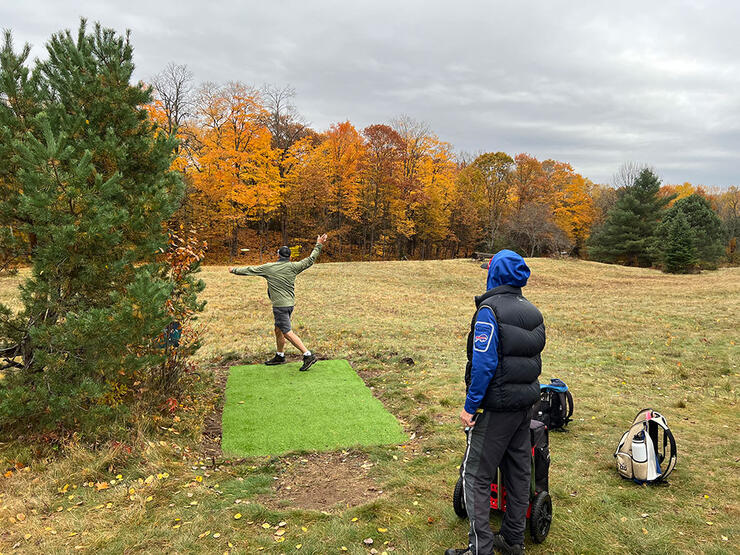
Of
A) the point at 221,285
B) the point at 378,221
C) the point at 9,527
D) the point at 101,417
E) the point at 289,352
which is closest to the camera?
the point at 9,527

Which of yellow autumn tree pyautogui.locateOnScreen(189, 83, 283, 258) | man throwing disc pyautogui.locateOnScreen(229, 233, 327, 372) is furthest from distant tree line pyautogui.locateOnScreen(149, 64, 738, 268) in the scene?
man throwing disc pyautogui.locateOnScreen(229, 233, 327, 372)

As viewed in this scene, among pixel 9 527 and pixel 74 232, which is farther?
pixel 74 232

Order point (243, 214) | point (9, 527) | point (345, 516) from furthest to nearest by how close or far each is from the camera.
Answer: point (243, 214), point (345, 516), point (9, 527)

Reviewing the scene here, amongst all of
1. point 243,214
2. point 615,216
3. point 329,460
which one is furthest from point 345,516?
point 615,216

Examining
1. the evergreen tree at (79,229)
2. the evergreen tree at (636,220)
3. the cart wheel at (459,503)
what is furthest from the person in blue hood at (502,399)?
the evergreen tree at (636,220)

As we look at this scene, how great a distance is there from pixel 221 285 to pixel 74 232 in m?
14.2

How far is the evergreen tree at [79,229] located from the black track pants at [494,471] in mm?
3187

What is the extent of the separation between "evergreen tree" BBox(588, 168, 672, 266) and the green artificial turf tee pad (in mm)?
39437

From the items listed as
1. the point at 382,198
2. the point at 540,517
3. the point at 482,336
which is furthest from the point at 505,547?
the point at 382,198

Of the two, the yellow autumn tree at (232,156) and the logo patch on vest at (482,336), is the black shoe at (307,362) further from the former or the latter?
the yellow autumn tree at (232,156)

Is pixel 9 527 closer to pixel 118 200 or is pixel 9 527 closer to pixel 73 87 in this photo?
pixel 118 200

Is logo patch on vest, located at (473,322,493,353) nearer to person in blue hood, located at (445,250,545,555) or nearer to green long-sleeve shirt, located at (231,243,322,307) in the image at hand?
person in blue hood, located at (445,250,545,555)

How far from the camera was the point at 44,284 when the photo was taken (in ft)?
13.2

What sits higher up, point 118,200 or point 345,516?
point 118,200
